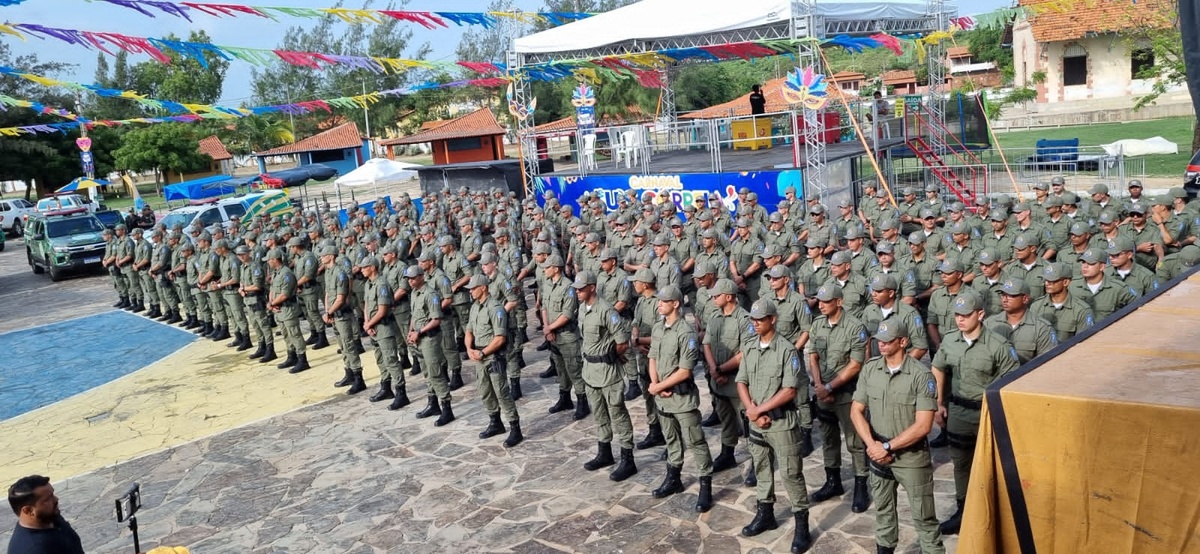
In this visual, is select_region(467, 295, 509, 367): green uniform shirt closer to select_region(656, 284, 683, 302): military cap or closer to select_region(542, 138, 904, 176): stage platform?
select_region(656, 284, 683, 302): military cap

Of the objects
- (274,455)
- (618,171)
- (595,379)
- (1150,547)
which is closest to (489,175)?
(618,171)

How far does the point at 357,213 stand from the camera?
16469 mm

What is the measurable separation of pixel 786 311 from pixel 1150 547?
4.78 metres

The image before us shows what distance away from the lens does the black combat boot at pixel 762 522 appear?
6.38 metres

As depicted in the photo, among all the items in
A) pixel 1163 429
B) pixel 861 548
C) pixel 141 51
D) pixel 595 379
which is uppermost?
pixel 141 51

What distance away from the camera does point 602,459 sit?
312 inches

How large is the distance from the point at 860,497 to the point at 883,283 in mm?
1627

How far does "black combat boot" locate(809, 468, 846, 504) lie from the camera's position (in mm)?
6852

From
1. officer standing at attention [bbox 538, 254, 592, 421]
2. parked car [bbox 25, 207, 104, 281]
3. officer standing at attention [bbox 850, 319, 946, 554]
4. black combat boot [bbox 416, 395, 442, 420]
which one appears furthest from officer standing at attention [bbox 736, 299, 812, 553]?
parked car [bbox 25, 207, 104, 281]

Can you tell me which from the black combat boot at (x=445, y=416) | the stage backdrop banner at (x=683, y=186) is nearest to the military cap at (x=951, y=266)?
the black combat boot at (x=445, y=416)

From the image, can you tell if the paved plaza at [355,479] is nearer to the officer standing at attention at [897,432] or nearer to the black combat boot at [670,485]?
the black combat boot at [670,485]

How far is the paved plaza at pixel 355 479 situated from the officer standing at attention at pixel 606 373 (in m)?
0.31

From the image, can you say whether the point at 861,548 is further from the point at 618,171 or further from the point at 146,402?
the point at 618,171

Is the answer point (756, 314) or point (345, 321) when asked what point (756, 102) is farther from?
point (756, 314)
